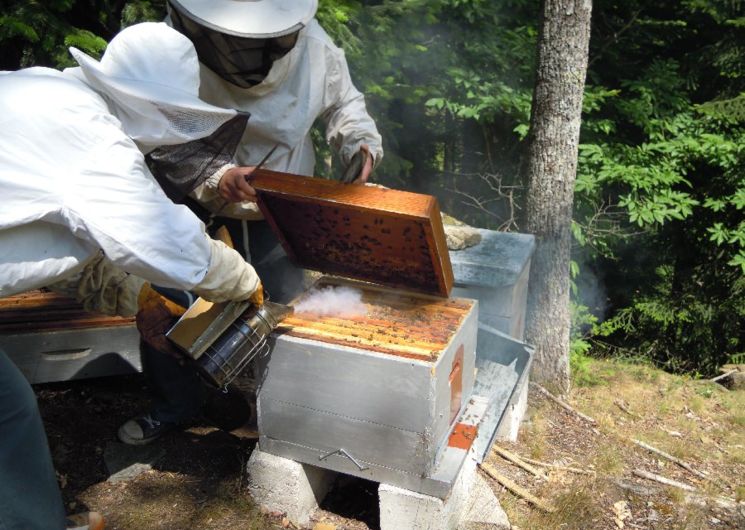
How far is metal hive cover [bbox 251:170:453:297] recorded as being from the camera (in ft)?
7.77

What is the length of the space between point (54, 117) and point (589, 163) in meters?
5.86

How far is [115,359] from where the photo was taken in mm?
3428

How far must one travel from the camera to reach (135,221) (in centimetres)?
178

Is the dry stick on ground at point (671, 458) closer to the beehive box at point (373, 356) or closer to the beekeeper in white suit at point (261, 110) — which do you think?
the beehive box at point (373, 356)

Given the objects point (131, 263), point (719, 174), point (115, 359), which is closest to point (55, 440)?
point (115, 359)

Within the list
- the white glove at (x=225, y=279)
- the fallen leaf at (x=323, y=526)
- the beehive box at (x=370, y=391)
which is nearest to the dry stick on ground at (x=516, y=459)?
the beehive box at (x=370, y=391)

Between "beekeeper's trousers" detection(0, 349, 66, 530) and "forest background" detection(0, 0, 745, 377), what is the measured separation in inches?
132

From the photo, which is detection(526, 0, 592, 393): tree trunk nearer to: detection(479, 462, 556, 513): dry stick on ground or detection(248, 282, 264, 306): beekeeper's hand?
detection(479, 462, 556, 513): dry stick on ground

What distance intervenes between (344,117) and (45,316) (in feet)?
6.34

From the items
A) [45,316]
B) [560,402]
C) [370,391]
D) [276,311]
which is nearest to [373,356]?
[370,391]

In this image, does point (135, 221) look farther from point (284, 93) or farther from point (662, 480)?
point (662, 480)

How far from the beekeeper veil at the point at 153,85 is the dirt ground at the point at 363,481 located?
1667 millimetres

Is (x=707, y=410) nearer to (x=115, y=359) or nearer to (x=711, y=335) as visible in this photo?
(x=711, y=335)

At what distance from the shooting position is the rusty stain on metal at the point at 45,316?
3.27 metres
